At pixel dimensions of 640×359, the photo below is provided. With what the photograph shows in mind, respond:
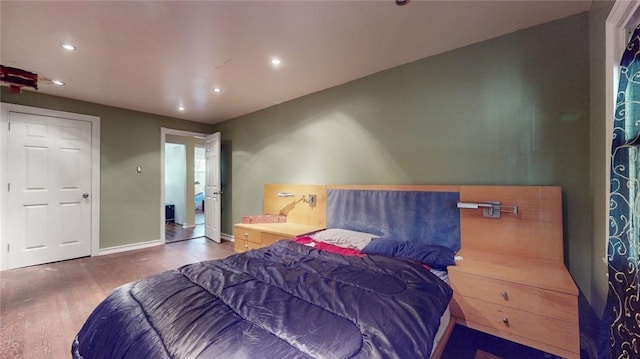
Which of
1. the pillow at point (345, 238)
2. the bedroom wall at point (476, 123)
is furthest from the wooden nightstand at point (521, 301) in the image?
the pillow at point (345, 238)

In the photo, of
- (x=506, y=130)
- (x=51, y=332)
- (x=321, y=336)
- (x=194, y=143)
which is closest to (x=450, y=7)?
(x=506, y=130)

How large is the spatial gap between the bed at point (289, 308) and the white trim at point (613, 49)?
0.97 metres

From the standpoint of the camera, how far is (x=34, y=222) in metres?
3.47

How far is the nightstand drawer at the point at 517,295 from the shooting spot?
4.58 feet

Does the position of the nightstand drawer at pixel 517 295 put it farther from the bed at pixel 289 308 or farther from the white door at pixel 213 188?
the white door at pixel 213 188

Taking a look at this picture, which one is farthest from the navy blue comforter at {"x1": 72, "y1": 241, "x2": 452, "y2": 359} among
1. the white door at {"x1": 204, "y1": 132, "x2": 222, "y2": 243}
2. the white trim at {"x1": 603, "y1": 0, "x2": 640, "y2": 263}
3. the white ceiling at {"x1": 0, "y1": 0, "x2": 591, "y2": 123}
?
the white door at {"x1": 204, "y1": 132, "x2": 222, "y2": 243}

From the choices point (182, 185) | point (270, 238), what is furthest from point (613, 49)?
point (182, 185)

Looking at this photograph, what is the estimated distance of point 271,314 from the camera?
3.77 feet

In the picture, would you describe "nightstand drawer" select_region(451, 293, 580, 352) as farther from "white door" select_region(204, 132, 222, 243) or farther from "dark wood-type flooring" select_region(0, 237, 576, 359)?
"white door" select_region(204, 132, 222, 243)

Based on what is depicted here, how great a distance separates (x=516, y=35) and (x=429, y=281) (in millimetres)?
2015

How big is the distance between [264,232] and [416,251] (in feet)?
5.81

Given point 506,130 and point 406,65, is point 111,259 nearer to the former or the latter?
point 406,65

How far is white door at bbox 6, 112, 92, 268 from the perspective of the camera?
3.33 m

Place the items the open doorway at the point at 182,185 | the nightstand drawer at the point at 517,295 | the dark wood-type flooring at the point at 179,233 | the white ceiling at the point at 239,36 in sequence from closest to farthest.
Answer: the nightstand drawer at the point at 517,295 → the white ceiling at the point at 239,36 → the dark wood-type flooring at the point at 179,233 → the open doorway at the point at 182,185
